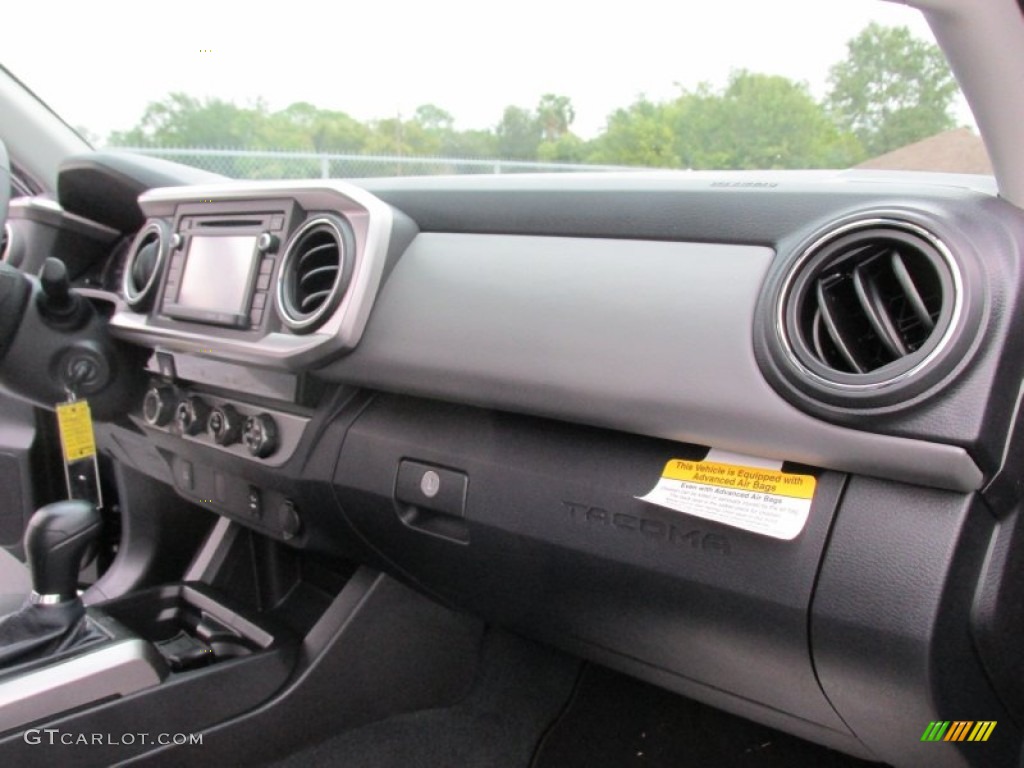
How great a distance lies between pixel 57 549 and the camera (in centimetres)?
171

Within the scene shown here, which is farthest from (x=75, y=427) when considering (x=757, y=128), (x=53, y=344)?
(x=757, y=128)

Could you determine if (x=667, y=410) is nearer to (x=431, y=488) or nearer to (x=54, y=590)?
(x=431, y=488)

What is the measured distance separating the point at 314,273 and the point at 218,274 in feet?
0.94

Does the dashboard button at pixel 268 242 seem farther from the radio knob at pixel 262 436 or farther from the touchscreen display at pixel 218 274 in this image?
the radio knob at pixel 262 436

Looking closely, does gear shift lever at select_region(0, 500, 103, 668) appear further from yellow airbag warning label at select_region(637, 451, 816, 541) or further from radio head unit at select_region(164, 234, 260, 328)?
yellow airbag warning label at select_region(637, 451, 816, 541)

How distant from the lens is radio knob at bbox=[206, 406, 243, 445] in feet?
5.77

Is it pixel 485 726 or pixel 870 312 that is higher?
pixel 870 312

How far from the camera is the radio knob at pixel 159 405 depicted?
76.0 inches

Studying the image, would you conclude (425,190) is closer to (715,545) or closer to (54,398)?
(715,545)

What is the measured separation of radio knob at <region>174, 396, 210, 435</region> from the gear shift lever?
0.25m

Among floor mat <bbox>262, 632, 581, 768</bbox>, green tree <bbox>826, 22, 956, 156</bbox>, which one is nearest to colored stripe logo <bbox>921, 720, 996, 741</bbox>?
green tree <bbox>826, 22, 956, 156</bbox>

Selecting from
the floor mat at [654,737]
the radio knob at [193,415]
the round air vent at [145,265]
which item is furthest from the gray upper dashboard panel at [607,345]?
the floor mat at [654,737]

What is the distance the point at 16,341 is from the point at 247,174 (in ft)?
1.97

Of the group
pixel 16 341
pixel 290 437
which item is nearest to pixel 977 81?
pixel 290 437
